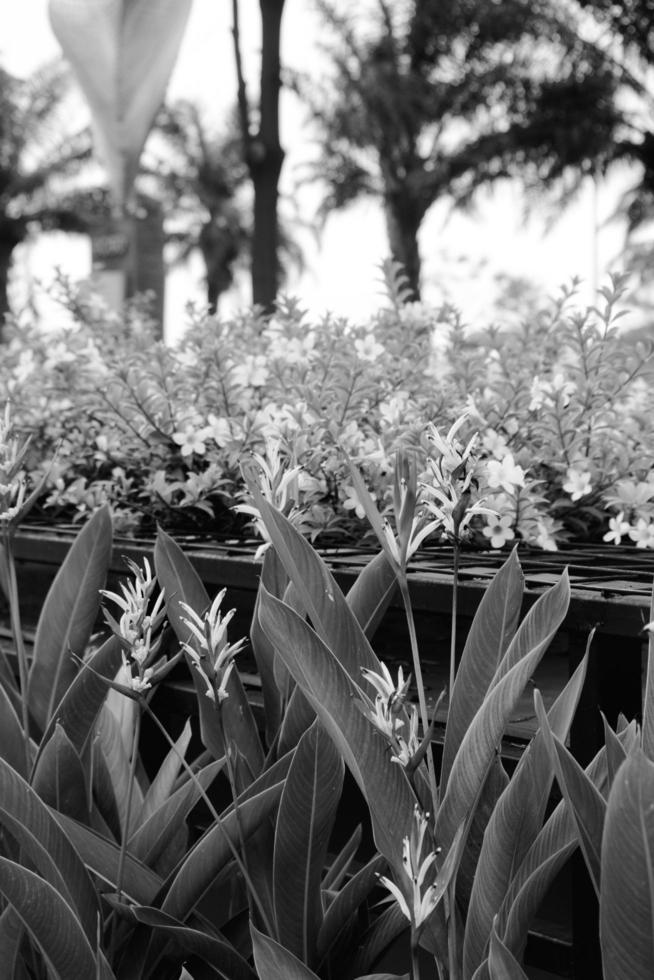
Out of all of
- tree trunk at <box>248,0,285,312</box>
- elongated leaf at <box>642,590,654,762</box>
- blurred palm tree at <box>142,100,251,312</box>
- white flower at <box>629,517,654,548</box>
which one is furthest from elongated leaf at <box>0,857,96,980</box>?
blurred palm tree at <box>142,100,251,312</box>

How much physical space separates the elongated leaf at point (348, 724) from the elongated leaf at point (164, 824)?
0.43m

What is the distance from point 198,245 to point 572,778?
37.6 m

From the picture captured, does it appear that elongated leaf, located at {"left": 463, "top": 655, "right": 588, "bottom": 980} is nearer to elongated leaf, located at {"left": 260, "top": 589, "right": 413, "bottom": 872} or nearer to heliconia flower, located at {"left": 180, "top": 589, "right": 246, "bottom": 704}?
elongated leaf, located at {"left": 260, "top": 589, "right": 413, "bottom": 872}

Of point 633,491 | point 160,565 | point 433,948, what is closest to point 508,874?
point 433,948

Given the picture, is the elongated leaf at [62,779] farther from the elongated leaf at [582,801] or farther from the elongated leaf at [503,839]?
the elongated leaf at [582,801]

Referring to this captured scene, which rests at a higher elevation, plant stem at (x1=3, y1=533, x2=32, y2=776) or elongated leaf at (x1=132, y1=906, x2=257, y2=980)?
plant stem at (x1=3, y1=533, x2=32, y2=776)

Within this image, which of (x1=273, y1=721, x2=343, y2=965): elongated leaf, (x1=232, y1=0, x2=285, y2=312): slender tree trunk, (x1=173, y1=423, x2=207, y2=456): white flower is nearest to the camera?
(x1=273, y1=721, x2=343, y2=965): elongated leaf

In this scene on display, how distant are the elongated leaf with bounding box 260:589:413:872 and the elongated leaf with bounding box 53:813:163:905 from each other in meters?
0.52

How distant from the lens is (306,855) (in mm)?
1461

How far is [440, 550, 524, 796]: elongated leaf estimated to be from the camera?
1.43 metres

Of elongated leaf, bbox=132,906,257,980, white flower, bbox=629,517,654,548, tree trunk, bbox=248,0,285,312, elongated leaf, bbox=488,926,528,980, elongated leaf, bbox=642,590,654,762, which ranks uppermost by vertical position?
tree trunk, bbox=248,0,285,312

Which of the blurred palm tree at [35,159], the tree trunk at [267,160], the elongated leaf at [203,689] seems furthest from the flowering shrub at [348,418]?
the blurred palm tree at [35,159]

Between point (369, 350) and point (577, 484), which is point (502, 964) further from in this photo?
point (369, 350)

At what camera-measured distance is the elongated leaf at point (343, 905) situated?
4.98 feet
